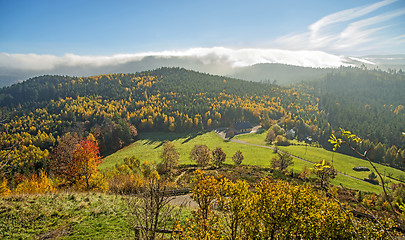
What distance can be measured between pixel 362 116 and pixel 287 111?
5449cm

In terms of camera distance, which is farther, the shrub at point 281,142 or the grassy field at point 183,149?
the shrub at point 281,142

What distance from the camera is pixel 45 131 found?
347ft

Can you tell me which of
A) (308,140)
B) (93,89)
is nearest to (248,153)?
(308,140)

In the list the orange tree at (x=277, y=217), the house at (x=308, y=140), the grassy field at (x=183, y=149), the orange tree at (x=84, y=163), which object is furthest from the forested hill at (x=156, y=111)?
the orange tree at (x=277, y=217)

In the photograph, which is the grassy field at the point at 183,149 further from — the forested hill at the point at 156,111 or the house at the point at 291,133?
the house at the point at 291,133

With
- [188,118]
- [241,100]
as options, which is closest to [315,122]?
[241,100]

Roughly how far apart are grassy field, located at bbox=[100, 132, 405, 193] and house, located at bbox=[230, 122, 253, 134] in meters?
9.50

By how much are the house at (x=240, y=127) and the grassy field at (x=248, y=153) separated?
31.2ft

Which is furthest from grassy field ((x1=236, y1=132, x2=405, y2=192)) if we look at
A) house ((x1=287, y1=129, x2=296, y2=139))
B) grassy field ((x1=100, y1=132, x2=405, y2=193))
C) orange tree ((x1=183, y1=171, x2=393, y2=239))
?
orange tree ((x1=183, y1=171, x2=393, y2=239))

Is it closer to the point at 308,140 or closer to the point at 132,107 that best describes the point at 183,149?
the point at 308,140

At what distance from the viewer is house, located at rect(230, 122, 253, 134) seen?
119700 millimetres

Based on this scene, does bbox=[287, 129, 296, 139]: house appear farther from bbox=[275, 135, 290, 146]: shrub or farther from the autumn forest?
bbox=[275, 135, 290, 146]: shrub

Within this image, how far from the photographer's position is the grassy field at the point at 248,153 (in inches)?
2552

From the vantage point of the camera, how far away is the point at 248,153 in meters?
80.6
